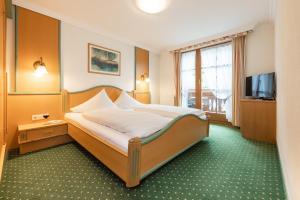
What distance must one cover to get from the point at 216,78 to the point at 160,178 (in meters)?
3.67

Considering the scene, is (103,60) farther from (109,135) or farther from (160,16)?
(109,135)

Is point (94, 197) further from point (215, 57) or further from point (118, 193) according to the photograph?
point (215, 57)

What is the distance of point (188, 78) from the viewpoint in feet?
16.8

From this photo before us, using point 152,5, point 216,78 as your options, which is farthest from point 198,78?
point 152,5

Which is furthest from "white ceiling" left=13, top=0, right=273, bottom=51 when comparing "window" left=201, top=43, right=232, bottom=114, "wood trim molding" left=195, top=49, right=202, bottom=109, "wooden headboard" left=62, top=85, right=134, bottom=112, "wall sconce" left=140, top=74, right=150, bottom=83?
"wooden headboard" left=62, top=85, right=134, bottom=112

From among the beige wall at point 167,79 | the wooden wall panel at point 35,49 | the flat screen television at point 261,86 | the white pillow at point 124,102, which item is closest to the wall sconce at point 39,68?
the wooden wall panel at point 35,49

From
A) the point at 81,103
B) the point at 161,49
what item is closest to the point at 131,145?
the point at 81,103

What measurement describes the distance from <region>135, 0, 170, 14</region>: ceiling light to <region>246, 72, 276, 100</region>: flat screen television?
2.57 meters

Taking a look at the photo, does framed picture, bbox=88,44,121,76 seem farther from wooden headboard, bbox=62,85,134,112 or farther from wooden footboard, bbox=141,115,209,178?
wooden footboard, bbox=141,115,209,178

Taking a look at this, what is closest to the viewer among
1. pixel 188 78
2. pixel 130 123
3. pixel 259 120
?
pixel 130 123

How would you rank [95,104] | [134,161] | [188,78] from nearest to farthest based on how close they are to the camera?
[134,161] < [95,104] < [188,78]

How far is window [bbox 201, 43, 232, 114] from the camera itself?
13.7 feet

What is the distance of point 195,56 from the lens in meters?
4.88

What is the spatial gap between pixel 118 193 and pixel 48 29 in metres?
3.29
